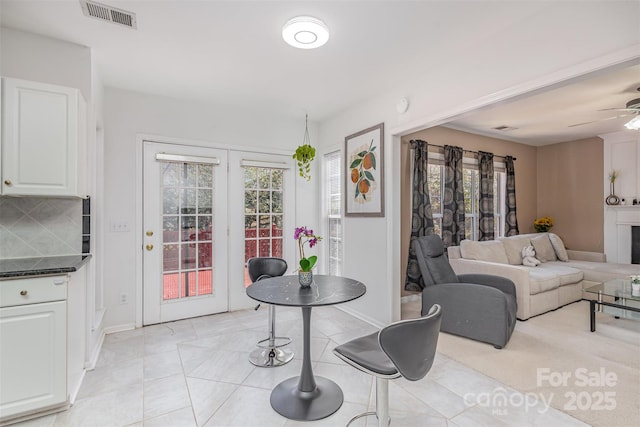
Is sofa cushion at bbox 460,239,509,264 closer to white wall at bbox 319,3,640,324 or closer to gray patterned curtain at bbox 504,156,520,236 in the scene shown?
gray patterned curtain at bbox 504,156,520,236

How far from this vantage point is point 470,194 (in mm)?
5121

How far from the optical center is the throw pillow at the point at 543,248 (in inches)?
197

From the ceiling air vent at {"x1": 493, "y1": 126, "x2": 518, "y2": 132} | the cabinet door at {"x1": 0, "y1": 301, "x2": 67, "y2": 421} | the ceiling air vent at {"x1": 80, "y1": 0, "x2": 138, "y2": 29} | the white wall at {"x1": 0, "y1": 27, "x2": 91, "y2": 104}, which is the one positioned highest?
the ceiling air vent at {"x1": 493, "y1": 126, "x2": 518, "y2": 132}

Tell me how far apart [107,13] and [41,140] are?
101 centimetres

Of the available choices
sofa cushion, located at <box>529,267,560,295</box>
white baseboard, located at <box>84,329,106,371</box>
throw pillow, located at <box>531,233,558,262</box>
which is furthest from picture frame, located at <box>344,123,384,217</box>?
throw pillow, located at <box>531,233,558,262</box>

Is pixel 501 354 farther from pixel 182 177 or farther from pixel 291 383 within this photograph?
pixel 182 177

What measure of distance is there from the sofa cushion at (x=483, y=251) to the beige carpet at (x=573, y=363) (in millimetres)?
919

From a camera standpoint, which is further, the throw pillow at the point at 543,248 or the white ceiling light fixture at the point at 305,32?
the throw pillow at the point at 543,248

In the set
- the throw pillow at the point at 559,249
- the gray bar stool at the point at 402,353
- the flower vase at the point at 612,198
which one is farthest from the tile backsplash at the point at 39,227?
the flower vase at the point at 612,198

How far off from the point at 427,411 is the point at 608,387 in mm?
1465

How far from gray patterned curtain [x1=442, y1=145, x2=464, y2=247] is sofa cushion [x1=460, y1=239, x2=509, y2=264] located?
0.33m

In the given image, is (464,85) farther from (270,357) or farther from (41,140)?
(41,140)

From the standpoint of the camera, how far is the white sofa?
3658 millimetres

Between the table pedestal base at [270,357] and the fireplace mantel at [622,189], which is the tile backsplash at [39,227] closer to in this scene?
the table pedestal base at [270,357]
